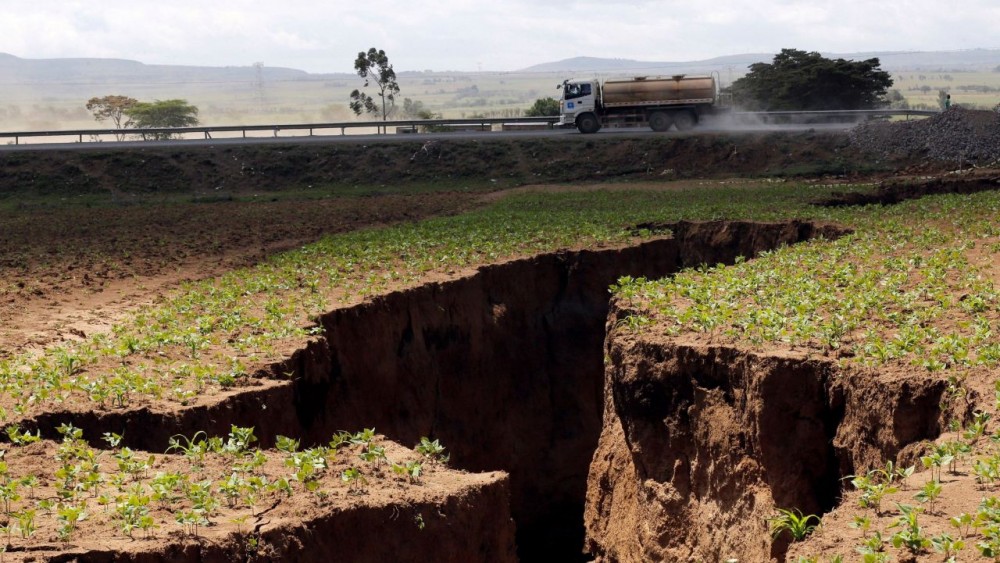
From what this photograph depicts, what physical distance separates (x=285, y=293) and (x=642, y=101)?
3384cm

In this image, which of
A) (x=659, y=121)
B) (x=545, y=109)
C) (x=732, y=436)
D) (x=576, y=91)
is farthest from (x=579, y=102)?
(x=732, y=436)

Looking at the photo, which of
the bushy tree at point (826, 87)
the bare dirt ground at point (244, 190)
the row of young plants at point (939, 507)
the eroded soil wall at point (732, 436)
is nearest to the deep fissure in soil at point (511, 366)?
the eroded soil wall at point (732, 436)

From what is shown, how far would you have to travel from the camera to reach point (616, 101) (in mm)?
50906

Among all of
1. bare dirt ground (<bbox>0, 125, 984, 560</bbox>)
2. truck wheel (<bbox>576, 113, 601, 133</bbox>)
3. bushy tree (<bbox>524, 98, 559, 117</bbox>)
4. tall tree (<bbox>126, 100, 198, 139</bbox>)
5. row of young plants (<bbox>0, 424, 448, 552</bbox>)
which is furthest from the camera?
tall tree (<bbox>126, 100, 198, 139</bbox>)

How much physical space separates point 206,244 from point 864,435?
65.0ft

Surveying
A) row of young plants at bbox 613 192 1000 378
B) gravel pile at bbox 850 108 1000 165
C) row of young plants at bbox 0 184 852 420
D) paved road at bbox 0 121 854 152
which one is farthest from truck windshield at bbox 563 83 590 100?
row of young plants at bbox 613 192 1000 378

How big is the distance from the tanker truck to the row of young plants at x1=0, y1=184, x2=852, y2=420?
1703cm

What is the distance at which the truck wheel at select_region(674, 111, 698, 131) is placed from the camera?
5103 cm

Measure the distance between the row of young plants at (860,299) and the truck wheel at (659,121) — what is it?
2807 centimetres

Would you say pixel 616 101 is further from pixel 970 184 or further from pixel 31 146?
pixel 31 146

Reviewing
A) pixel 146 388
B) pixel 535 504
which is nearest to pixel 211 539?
pixel 146 388

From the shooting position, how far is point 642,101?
1993 inches

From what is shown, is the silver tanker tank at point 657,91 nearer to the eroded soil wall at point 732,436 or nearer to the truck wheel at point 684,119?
the truck wheel at point 684,119

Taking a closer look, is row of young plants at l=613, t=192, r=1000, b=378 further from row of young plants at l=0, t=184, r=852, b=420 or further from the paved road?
the paved road
